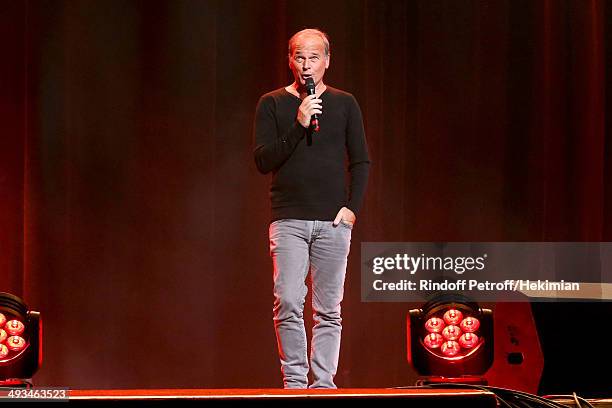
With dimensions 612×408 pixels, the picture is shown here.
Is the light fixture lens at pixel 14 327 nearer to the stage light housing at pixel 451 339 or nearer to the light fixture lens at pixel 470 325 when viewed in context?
the stage light housing at pixel 451 339

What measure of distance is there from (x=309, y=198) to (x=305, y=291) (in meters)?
0.28

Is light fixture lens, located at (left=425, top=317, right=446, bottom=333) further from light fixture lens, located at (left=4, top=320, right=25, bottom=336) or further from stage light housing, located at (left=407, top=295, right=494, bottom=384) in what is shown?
light fixture lens, located at (left=4, top=320, right=25, bottom=336)

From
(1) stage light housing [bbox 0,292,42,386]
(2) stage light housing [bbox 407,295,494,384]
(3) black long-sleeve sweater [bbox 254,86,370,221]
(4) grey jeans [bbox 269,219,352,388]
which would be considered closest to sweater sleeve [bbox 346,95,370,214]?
(3) black long-sleeve sweater [bbox 254,86,370,221]

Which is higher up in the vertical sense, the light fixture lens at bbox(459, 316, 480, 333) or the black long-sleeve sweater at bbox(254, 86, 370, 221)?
the black long-sleeve sweater at bbox(254, 86, 370, 221)

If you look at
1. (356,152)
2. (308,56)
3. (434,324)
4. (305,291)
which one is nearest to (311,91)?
(308,56)

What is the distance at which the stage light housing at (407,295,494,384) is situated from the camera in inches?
87.5

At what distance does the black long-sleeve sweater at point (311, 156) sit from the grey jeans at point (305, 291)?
2.0 inches

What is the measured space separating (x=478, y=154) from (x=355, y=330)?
101 centimetres

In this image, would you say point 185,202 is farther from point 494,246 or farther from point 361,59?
point 494,246

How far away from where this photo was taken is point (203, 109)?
3.84 metres

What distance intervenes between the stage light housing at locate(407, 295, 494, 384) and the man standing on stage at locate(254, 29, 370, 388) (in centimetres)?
32

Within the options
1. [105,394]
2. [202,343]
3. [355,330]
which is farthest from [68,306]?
[105,394]

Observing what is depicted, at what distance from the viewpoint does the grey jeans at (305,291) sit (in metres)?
2.45

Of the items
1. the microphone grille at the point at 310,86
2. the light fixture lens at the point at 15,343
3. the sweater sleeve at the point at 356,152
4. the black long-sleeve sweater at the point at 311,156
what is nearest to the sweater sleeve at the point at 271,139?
the black long-sleeve sweater at the point at 311,156
